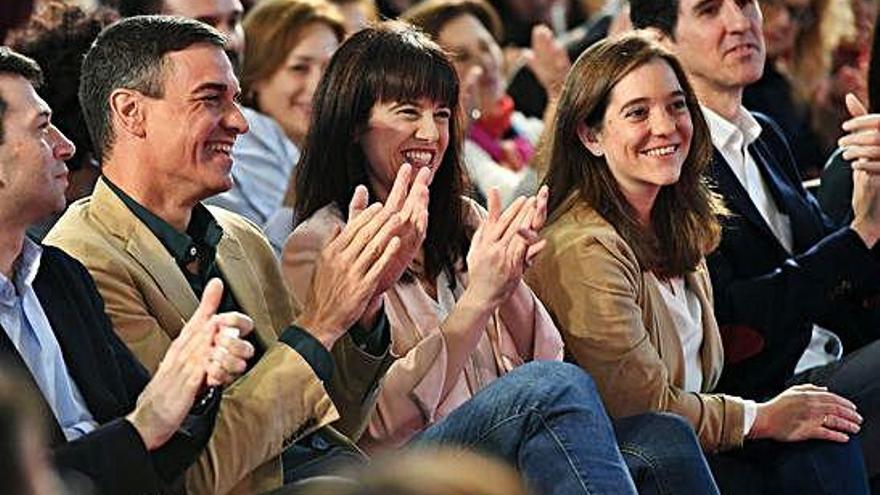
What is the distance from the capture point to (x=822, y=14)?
19.1 feet

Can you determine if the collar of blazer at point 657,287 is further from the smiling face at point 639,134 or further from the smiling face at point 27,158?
the smiling face at point 27,158

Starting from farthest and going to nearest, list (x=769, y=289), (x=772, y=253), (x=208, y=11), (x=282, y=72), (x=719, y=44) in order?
(x=282, y=72) → (x=208, y=11) → (x=719, y=44) → (x=772, y=253) → (x=769, y=289)

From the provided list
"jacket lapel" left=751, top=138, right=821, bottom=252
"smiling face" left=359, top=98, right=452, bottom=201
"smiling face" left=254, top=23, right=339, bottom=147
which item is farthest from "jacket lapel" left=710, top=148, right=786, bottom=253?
"smiling face" left=254, top=23, right=339, bottom=147

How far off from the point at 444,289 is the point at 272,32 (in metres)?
1.59

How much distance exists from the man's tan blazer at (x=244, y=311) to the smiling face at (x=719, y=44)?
1.32 meters

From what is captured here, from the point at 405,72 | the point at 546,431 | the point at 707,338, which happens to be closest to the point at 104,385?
the point at 546,431

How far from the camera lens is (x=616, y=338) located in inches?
126

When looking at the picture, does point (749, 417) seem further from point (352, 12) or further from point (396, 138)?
point (352, 12)

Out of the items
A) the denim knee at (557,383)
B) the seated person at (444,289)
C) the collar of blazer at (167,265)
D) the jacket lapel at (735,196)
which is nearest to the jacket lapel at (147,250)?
the collar of blazer at (167,265)

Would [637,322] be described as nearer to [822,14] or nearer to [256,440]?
[256,440]

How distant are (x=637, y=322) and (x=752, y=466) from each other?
0.35m

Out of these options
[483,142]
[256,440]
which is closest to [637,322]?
[256,440]

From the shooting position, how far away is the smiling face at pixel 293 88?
455cm

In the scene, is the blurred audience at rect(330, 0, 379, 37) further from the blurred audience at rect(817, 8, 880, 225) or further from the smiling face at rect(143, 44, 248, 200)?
the smiling face at rect(143, 44, 248, 200)
